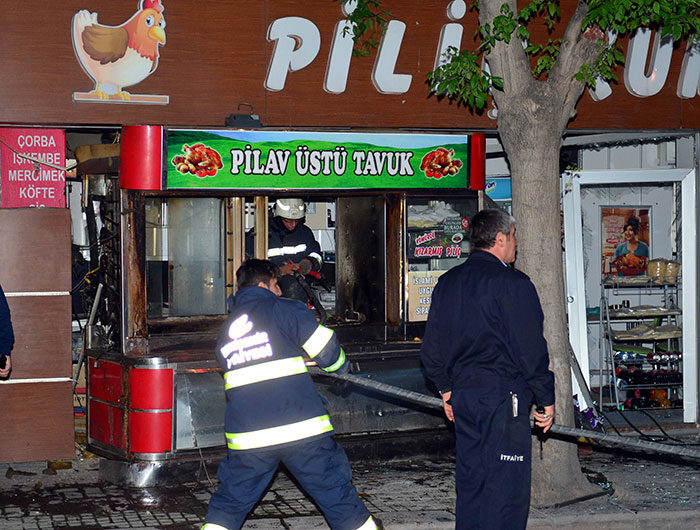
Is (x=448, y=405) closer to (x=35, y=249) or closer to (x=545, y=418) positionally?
(x=545, y=418)

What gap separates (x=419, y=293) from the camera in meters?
8.19

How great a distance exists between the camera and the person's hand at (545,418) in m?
4.85

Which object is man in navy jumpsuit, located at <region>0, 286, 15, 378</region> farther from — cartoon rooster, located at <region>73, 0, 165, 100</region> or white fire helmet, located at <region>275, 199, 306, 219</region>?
white fire helmet, located at <region>275, 199, 306, 219</region>

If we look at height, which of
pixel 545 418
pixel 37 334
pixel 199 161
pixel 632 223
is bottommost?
pixel 545 418

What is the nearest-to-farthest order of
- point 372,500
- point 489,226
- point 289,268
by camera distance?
point 489,226 < point 372,500 < point 289,268

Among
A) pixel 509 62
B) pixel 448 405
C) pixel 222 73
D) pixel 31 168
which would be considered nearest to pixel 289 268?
pixel 222 73

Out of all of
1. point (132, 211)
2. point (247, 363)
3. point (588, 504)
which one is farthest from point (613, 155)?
point (247, 363)

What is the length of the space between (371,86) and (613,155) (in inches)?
141

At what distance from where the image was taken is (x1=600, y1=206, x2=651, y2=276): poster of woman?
10188mm

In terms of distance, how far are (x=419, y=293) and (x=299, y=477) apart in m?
3.45

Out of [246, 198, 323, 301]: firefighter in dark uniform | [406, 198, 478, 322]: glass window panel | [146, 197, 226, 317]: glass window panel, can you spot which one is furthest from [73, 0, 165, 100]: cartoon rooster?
[406, 198, 478, 322]: glass window panel

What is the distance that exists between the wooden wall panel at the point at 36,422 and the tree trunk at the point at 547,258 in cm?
385

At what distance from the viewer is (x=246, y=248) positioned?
863 cm

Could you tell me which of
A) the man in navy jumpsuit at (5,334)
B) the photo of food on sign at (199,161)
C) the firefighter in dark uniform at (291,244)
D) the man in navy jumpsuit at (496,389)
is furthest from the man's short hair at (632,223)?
the man in navy jumpsuit at (5,334)
